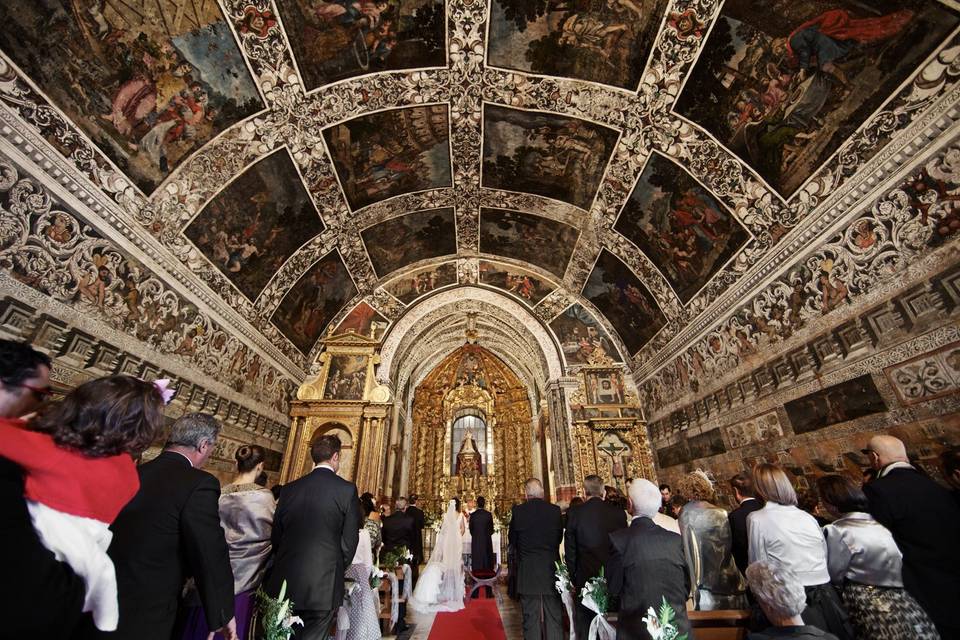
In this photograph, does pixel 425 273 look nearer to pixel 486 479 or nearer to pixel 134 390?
pixel 486 479

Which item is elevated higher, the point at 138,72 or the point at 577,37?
the point at 577,37

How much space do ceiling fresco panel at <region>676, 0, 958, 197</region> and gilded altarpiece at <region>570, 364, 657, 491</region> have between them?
7021 millimetres

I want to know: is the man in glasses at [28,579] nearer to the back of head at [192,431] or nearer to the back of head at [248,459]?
the back of head at [192,431]

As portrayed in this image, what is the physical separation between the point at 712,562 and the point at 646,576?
4.14 feet

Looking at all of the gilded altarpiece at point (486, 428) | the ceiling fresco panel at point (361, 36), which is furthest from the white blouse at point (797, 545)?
the gilded altarpiece at point (486, 428)

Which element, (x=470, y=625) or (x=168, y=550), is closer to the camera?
(x=168, y=550)

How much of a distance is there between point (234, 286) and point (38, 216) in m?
3.44

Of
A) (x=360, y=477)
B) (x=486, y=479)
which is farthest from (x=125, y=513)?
(x=486, y=479)

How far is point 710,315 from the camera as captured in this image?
320 inches

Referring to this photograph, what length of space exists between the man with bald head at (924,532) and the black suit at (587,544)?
190 cm

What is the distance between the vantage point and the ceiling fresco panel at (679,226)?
7459mm

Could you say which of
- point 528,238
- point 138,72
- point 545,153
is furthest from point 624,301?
point 138,72

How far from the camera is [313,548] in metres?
2.60

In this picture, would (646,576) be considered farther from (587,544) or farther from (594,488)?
(594,488)
